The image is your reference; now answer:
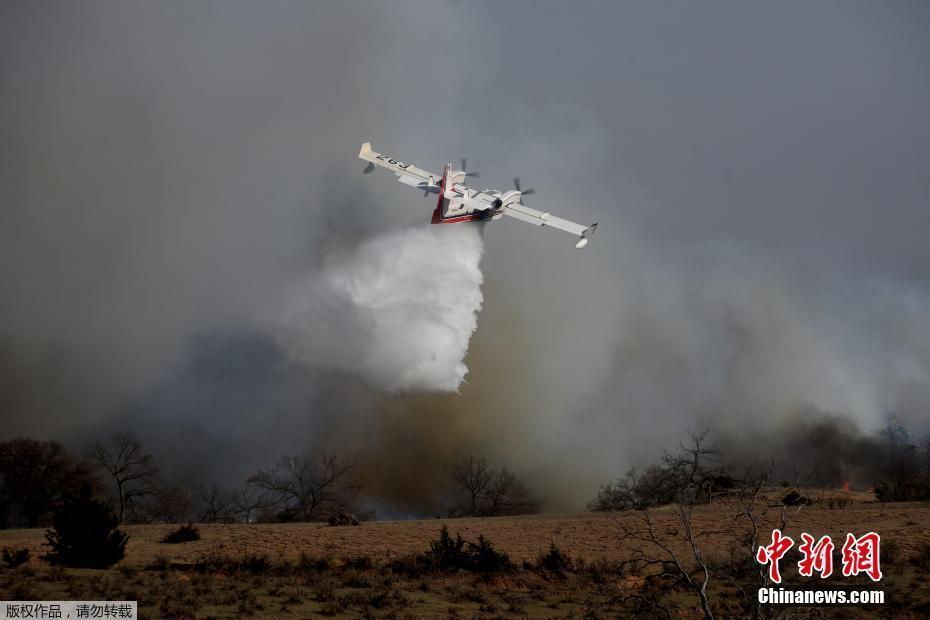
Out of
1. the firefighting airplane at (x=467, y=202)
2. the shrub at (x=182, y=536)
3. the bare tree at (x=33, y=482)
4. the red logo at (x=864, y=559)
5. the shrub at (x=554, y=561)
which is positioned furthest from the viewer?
the bare tree at (x=33, y=482)

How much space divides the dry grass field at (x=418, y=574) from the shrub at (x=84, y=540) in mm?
1064

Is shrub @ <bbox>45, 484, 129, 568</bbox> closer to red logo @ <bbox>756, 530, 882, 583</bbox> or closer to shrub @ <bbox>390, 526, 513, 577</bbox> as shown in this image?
shrub @ <bbox>390, 526, 513, 577</bbox>

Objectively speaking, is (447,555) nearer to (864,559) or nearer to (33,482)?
(864,559)

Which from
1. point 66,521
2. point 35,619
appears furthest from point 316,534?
point 35,619

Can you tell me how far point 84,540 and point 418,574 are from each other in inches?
788

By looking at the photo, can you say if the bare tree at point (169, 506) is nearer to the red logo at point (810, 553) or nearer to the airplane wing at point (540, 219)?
the airplane wing at point (540, 219)

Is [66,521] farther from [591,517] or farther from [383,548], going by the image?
[591,517]

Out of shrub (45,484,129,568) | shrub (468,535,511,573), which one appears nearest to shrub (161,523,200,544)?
shrub (45,484,129,568)

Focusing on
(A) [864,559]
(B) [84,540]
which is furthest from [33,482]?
(A) [864,559]

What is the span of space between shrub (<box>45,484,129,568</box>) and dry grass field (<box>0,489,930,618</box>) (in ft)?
3.49

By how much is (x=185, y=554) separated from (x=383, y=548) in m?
13.4

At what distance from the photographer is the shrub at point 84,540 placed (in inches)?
1874

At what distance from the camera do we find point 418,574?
153 ft

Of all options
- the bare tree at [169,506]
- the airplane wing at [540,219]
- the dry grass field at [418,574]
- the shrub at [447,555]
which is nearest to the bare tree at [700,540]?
the dry grass field at [418,574]
